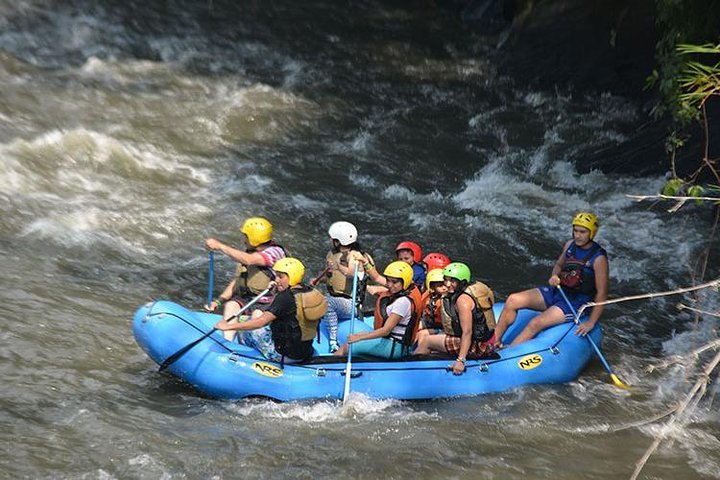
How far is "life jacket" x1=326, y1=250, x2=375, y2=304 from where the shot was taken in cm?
816

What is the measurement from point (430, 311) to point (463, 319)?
63cm

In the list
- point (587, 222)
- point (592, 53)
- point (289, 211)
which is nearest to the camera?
point (587, 222)

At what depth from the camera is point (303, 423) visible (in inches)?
272

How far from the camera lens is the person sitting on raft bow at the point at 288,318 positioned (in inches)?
278

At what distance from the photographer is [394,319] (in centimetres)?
754

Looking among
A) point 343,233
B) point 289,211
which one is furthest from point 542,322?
point 289,211

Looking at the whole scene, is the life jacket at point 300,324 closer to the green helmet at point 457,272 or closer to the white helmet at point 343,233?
the white helmet at point 343,233

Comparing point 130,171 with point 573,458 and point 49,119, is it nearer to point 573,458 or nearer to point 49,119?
point 49,119

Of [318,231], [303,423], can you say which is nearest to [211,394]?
[303,423]

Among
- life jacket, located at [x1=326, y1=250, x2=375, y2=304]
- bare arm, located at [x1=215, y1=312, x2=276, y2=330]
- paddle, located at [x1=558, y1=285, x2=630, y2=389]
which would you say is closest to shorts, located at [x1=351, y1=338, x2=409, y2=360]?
life jacket, located at [x1=326, y1=250, x2=375, y2=304]

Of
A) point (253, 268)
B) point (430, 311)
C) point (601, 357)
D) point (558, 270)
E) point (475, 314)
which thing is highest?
point (558, 270)

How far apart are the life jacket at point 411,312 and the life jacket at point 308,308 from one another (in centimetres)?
60

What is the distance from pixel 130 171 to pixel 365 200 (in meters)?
2.68

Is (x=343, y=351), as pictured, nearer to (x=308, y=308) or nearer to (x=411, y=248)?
(x=308, y=308)
